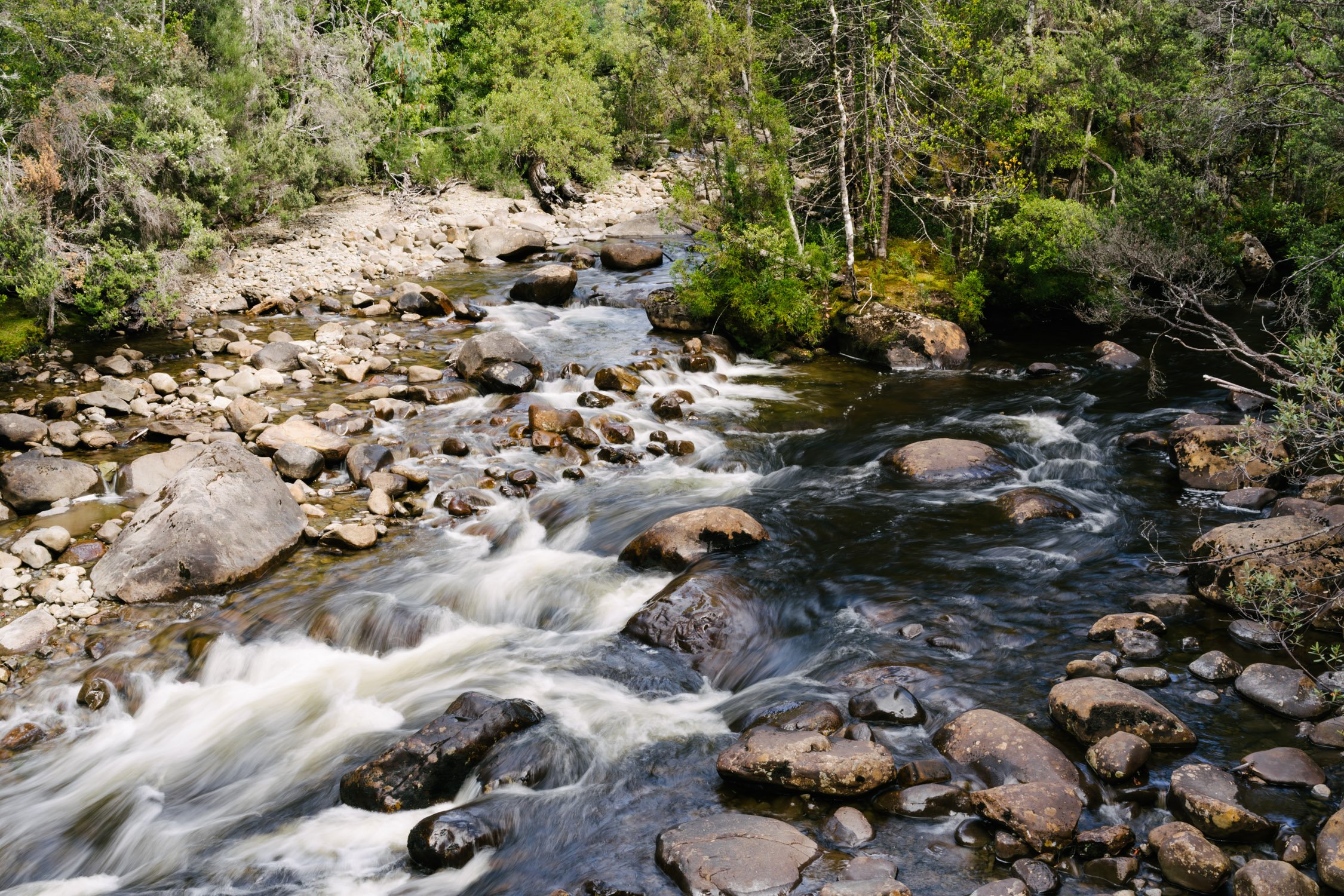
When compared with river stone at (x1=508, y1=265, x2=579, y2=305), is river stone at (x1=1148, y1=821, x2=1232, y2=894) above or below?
below

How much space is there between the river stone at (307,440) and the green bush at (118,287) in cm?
537

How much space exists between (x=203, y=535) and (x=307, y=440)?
3017 millimetres

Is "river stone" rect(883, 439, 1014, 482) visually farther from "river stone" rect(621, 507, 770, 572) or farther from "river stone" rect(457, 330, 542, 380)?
"river stone" rect(457, 330, 542, 380)

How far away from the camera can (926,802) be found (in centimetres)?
558

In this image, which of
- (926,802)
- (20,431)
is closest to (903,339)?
(926,802)

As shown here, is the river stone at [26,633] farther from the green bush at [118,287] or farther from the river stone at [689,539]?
the green bush at [118,287]

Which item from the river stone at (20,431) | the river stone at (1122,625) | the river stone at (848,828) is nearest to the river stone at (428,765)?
the river stone at (848,828)

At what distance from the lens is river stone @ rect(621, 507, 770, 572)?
31.2 ft

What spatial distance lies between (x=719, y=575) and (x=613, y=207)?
1109 inches

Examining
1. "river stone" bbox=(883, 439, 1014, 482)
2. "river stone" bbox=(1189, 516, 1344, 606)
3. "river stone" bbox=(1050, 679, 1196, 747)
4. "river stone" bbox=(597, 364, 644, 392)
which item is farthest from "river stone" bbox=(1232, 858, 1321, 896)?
"river stone" bbox=(597, 364, 644, 392)

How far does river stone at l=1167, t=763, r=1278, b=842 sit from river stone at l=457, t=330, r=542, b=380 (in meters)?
12.2

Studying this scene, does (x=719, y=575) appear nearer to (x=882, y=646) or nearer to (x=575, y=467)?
(x=882, y=646)

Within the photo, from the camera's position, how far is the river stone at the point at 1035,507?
1012 cm

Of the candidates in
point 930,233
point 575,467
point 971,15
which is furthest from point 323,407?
point 971,15
